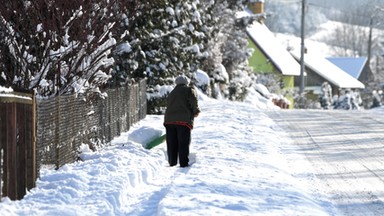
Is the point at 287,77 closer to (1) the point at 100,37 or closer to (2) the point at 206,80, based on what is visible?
(2) the point at 206,80

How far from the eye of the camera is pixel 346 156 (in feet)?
51.5

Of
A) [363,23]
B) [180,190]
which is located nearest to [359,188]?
[180,190]

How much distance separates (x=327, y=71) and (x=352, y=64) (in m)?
33.5

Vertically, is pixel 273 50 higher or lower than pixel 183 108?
higher

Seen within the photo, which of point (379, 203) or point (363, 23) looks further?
point (363, 23)

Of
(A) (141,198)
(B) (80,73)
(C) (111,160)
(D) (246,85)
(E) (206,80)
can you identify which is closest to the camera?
(A) (141,198)

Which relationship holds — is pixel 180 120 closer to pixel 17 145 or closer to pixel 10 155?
pixel 17 145

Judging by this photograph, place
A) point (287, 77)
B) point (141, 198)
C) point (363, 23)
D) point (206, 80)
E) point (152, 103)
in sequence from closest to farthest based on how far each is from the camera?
point (141, 198) < point (152, 103) < point (206, 80) < point (287, 77) < point (363, 23)

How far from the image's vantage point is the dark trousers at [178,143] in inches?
530

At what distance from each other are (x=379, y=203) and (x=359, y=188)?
1306 mm

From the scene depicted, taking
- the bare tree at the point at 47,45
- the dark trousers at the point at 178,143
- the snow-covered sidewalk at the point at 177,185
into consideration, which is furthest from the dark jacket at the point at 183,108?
the bare tree at the point at 47,45

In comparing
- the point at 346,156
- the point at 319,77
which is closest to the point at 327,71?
the point at 319,77

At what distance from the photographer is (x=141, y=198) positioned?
10195 millimetres

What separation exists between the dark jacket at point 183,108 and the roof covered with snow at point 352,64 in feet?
335
